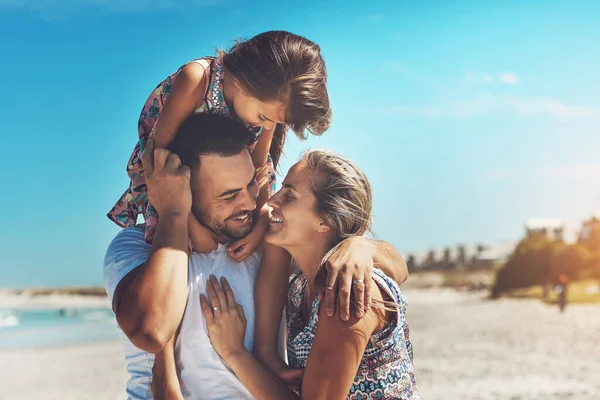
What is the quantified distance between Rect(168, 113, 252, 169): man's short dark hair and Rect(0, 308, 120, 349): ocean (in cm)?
2163

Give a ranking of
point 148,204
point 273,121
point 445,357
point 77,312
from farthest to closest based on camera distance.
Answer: point 77,312 → point 445,357 → point 273,121 → point 148,204

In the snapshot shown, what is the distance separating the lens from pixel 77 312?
125 feet

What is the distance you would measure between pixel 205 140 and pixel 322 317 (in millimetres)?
1160

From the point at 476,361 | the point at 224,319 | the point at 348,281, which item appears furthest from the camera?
the point at 476,361

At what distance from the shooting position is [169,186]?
326 cm

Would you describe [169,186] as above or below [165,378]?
above

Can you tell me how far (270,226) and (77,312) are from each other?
37268mm

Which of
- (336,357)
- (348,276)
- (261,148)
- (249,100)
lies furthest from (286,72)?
(336,357)

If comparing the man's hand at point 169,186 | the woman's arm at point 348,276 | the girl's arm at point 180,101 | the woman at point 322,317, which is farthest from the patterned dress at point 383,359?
the girl's arm at point 180,101

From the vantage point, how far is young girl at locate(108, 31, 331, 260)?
12.0 feet

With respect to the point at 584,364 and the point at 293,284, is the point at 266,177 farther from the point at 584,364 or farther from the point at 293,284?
the point at 584,364

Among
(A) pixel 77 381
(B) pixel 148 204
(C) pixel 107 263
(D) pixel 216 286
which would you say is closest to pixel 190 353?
(D) pixel 216 286

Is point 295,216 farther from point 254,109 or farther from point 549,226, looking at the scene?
point 549,226

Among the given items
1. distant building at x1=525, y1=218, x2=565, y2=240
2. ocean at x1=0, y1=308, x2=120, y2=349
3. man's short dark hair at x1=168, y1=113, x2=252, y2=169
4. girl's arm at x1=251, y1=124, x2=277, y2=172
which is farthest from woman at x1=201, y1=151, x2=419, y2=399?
distant building at x1=525, y1=218, x2=565, y2=240
